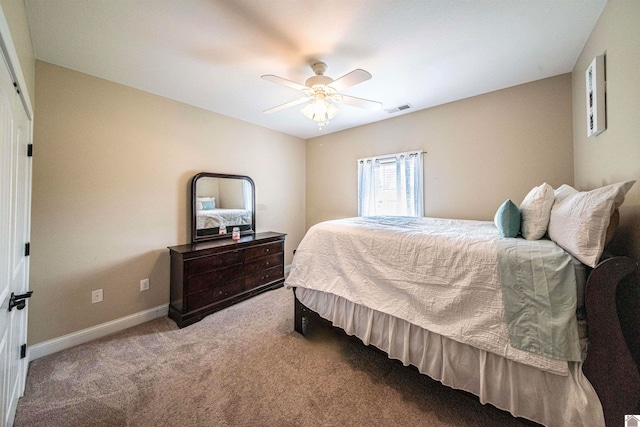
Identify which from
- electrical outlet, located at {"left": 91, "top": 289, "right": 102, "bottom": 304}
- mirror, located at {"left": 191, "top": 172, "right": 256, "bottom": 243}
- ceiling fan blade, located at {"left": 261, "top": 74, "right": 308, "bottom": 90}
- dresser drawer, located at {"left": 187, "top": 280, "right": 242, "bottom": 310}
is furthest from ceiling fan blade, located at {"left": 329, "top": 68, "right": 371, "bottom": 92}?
electrical outlet, located at {"left": 91, "top": 289, "right": 102, "bottom": 304}

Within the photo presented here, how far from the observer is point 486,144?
8.62 ft

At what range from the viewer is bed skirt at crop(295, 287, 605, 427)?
3.29 ft

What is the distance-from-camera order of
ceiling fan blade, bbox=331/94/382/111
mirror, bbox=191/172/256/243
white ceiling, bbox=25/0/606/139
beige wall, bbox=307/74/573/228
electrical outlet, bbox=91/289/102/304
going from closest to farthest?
white ceiling, bbox=25/0/606/139, ceiling fan blade, bbox=331/94/382/111, electrical outlet, bbox=91/289/102/304, beige wall, bbox=307/74/573/228, mirror, bbox=191/172/256/243

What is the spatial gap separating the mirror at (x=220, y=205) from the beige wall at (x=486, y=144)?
78.5 inches

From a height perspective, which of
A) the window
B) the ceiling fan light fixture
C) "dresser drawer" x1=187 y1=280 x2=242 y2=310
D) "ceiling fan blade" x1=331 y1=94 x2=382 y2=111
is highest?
"ceiling fan blade" x1=331 y1=94 x2=382 y2=111

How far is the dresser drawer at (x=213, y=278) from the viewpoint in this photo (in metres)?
2.40

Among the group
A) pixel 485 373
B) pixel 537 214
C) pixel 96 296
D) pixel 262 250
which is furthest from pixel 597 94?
pixel 96 296

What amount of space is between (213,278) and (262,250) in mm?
727

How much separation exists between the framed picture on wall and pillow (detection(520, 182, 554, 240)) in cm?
59

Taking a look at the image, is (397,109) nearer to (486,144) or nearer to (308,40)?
(486,144)

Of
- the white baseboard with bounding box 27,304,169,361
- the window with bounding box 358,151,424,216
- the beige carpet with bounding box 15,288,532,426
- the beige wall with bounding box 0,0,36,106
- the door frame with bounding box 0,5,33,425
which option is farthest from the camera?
the window with bounding box 358,151,424,216

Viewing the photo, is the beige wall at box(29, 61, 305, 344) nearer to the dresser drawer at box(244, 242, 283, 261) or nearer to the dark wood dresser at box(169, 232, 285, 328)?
the dark wood dresser at box(169, 232, 285, 328)

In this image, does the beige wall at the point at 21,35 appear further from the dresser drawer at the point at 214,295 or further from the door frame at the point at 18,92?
the dresser drawer at the point at 214,295

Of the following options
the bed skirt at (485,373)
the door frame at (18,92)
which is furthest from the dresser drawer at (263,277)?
the door frame at (18,92)
